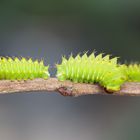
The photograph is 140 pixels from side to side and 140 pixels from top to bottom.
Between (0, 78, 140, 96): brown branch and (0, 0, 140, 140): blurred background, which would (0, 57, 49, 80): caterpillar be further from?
(0, 0, 140, 140): blurred background

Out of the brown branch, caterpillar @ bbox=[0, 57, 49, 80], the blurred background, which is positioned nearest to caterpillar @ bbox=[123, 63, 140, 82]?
the brown branch

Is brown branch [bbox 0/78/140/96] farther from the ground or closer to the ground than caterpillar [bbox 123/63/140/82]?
closer to the ground

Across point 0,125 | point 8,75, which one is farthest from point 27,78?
point 0,125
